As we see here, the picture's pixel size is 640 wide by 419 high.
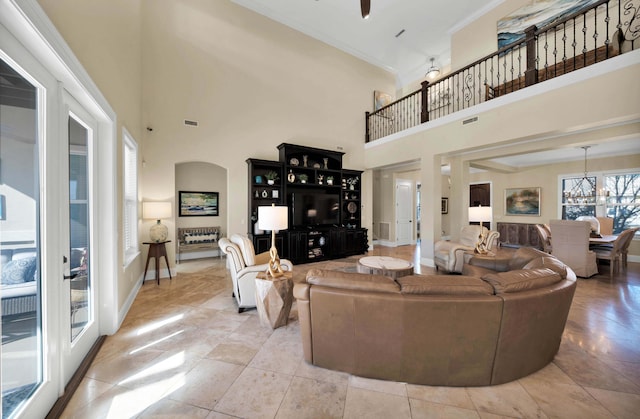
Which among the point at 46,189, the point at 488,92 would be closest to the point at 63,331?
the point at 46,189

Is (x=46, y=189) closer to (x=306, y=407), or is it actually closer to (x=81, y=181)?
(x=81, y=181)

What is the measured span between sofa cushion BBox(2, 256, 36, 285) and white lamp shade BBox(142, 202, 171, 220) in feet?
9.98

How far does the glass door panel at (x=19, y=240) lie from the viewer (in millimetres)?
1253

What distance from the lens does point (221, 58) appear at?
17.4 feet

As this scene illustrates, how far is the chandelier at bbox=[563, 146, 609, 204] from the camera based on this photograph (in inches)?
269

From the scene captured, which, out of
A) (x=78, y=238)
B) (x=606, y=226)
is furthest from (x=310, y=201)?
(x=606, y=226)

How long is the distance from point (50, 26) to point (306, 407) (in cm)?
283

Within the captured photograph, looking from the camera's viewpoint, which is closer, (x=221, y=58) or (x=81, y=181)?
(x=81, y=181)

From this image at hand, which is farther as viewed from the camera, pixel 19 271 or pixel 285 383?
pixel 285 383

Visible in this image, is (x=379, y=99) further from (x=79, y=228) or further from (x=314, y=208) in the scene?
(x=79, y=228)

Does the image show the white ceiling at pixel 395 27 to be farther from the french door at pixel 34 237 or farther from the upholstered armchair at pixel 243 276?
the upholstered armchair at pixel 243 276

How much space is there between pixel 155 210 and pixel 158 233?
0.44m

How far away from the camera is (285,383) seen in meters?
1.82

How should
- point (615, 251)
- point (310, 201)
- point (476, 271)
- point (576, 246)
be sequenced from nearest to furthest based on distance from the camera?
point (476, 271), point (576, 246), point (615, 251), point (310, 201)
